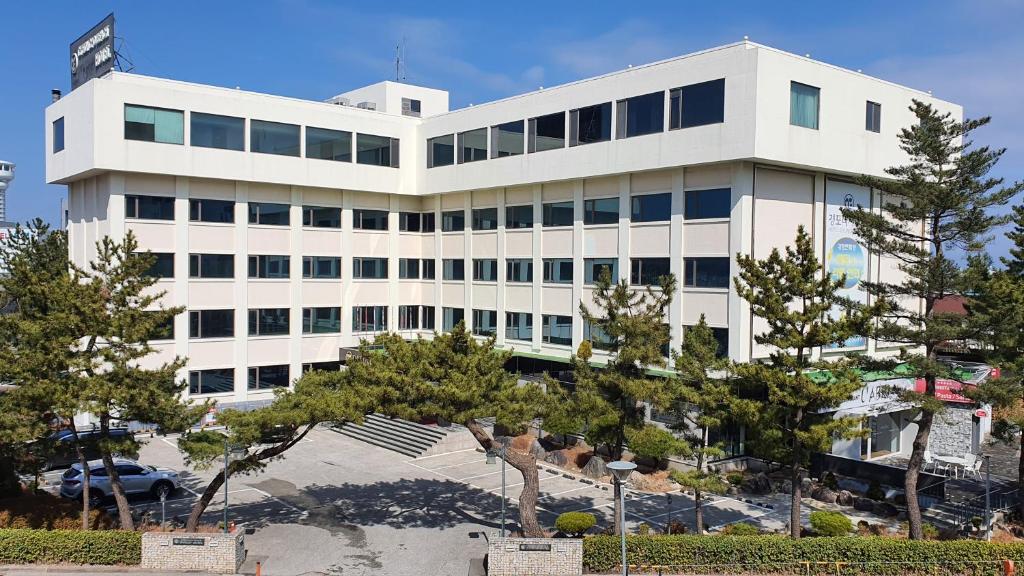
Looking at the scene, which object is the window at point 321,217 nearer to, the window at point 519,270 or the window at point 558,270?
the window at point 519,270

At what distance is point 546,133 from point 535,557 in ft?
78.8

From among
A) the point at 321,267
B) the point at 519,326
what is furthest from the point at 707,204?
the point at 321,267

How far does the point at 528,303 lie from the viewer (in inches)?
1625

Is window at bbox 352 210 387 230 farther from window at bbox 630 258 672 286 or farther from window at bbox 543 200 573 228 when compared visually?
window at bbox 630 258 672 286

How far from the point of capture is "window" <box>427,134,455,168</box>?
149 ft

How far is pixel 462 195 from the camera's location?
1802 inches

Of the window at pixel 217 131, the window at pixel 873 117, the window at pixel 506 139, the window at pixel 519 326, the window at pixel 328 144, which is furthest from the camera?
the window at pixel 328 144

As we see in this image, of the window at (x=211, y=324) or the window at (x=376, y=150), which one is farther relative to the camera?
the window at (x=376, y=150)

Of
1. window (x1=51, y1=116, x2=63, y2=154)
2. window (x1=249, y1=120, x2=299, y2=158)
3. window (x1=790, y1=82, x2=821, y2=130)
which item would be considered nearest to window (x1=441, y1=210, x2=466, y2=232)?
window (x1=249, y1=120, x2=299, y2=158)

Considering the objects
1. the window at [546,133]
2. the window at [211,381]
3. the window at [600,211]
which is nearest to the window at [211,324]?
the window at [211,381]

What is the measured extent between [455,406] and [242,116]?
2716 cm

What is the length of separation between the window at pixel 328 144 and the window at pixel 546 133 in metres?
11.5

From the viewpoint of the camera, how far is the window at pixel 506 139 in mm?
40938

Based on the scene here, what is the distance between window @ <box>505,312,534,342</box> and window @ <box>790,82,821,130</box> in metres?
16.6
